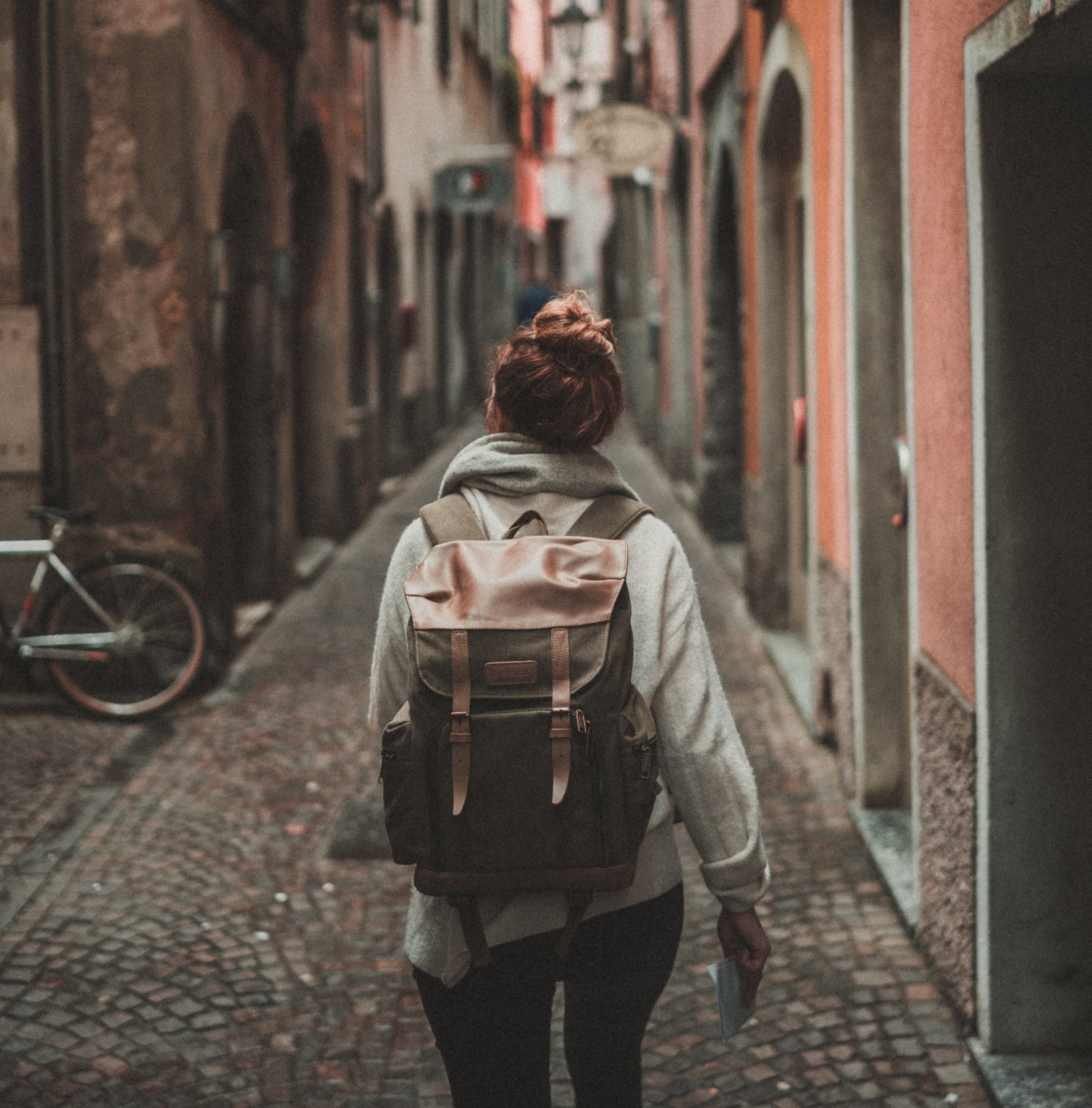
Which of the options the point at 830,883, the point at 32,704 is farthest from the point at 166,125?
the point at 830,883

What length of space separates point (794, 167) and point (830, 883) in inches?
174

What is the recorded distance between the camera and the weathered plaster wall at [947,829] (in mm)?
3555

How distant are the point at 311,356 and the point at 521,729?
9.84m

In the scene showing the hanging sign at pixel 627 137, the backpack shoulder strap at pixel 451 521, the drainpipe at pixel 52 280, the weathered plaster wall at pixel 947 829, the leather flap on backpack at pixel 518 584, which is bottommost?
the weathered plaster wall at pixel 947 829

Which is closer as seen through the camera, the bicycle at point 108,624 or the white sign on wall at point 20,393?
the bicycle at point 108,624

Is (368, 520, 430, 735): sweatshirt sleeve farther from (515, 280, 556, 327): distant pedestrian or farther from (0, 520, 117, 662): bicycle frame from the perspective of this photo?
(515, 280, 556, 327): distant pedestrian

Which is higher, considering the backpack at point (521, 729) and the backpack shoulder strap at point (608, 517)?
the backpack shoulder strap at point (608, 517)

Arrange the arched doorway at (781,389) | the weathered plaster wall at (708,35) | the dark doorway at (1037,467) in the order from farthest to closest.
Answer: the weathered plaster wall at (708,35)
the arched doorway at (781,389)
the dark doorway at (1037,467)

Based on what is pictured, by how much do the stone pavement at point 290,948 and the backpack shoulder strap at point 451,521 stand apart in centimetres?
171

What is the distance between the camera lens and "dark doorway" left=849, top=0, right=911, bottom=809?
5.16m

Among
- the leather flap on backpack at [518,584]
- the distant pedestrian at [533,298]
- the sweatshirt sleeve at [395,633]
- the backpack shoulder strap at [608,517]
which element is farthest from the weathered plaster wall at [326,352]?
the leather flap on backpack at [518,584]

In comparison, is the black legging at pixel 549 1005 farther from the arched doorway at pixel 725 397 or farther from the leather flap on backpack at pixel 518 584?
the arched doorway at pixel 725 397

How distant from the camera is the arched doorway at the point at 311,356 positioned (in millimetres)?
11516

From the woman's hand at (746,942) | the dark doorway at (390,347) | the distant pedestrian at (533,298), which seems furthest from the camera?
the dark doorway at (390,347)
